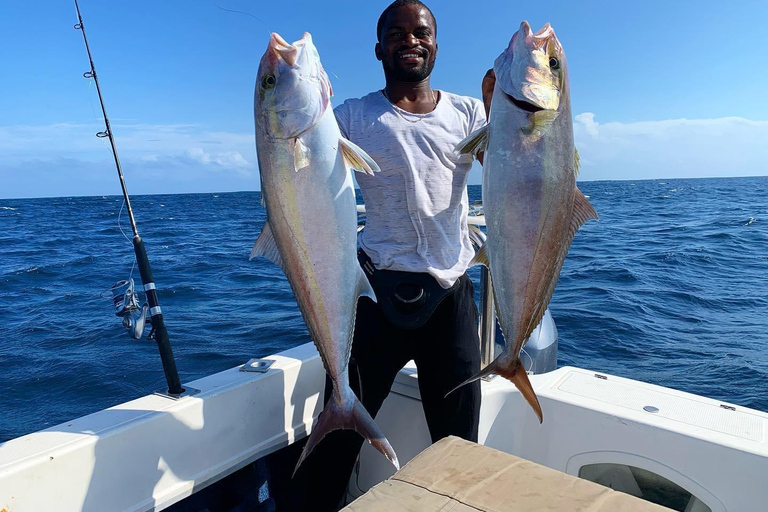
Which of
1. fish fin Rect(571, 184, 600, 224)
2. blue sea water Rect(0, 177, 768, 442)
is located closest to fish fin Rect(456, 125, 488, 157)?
fish fin Rect(571, 184, 600, 224)

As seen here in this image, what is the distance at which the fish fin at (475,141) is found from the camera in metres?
1.91

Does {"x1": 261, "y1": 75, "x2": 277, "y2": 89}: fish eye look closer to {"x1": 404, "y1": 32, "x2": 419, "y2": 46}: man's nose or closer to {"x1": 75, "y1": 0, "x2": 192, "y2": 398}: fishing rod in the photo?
{"x1": 404, "y1": 32, "x2": 419, "y2": 46}: man's nose

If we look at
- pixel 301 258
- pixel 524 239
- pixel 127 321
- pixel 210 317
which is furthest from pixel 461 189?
pixel 210 317

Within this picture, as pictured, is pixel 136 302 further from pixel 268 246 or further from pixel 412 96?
pixel 412 96

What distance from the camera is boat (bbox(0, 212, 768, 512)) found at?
212cm

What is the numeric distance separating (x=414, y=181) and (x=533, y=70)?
2.22ft

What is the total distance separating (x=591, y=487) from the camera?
165cm

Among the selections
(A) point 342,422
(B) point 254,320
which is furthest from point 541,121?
(B) point 254,320

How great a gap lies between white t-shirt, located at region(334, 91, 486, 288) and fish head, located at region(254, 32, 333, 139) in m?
0.43

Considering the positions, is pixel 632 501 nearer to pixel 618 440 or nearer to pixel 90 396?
pixel 618 440

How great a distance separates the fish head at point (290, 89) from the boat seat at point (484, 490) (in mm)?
1231

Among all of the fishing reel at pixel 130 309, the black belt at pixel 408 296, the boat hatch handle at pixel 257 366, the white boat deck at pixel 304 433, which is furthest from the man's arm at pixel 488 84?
the fishing reel at pixel 130 309

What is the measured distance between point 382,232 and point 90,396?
6.17 meters

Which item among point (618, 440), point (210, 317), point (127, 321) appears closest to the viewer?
point (618, 440)
